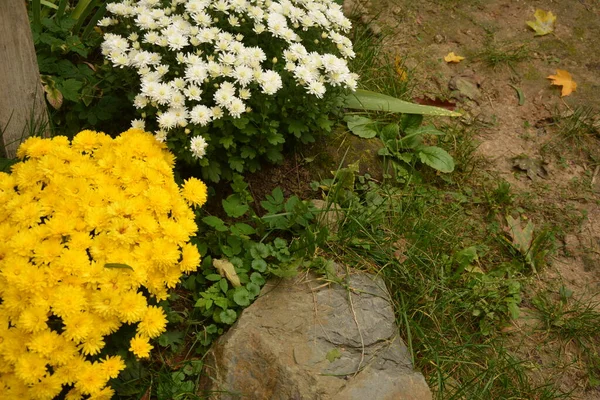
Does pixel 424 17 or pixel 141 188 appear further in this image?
pixel 424 17

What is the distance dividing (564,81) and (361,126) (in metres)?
1.69

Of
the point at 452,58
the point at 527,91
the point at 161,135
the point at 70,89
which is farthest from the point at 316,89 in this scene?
the point at 527,91

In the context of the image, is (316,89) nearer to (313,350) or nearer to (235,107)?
(235,107)

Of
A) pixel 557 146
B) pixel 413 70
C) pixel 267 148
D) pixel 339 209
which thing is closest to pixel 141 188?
pixel 267 148

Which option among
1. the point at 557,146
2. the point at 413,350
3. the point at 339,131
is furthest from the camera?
the point at 557,146

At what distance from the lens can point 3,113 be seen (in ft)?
7.88

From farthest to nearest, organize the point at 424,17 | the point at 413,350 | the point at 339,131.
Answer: the point at 424,17 < the point at 339,131 < the point at 413,350

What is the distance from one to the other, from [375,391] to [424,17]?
118 inches

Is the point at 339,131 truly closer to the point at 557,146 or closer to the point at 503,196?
the point at 503,196

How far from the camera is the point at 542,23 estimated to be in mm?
4195

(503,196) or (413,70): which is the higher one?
(413,70)

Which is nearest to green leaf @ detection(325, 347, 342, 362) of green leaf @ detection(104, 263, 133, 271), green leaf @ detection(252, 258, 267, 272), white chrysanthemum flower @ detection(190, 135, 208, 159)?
green leaf @ detection(252, 258, 267, 272)

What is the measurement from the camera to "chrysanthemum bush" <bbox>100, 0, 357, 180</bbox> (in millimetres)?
2307

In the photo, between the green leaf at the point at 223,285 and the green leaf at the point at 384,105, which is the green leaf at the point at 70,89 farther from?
the green leaf at the point at 384,105
